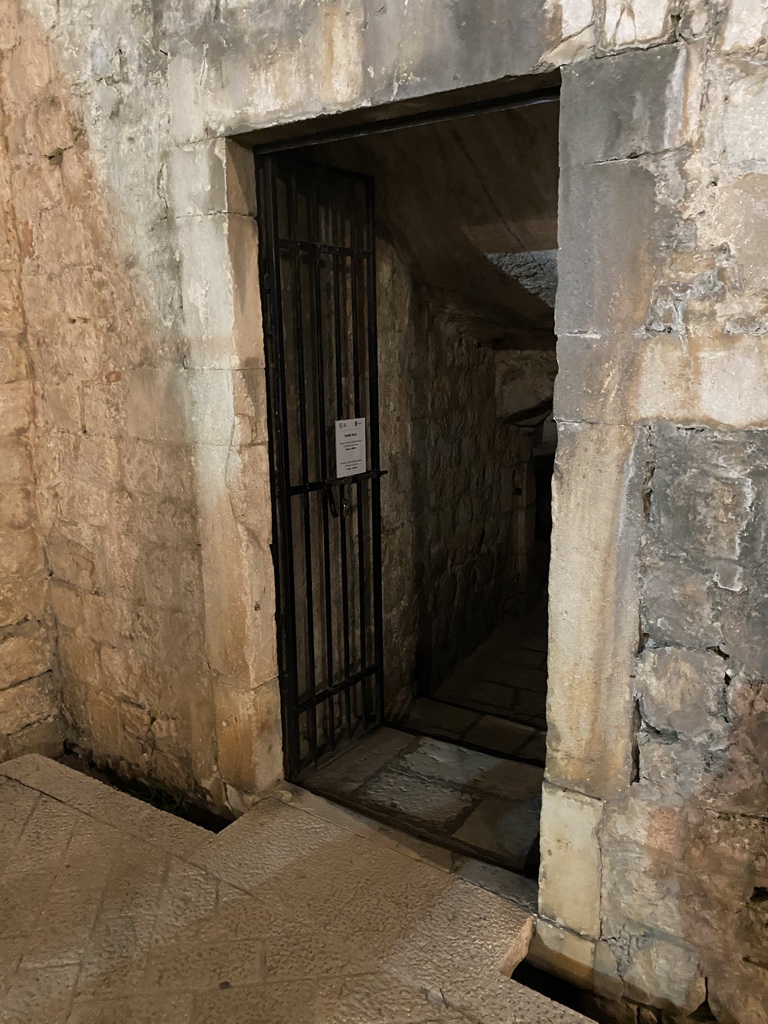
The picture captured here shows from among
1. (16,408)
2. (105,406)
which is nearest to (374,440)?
(105,406)

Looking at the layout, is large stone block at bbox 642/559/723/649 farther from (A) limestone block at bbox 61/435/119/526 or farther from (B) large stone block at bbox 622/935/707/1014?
(A) limestone block at bbox 61/435/119/526

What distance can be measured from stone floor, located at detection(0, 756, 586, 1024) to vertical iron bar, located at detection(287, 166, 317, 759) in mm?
472

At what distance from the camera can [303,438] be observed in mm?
2977

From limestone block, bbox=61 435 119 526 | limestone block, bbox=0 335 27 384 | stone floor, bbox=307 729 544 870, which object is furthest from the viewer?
limestone block, bbox=0 335 27 384

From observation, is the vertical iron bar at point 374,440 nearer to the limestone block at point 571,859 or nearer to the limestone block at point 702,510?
the limestone block at point 571,859

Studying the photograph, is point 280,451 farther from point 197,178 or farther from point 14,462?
point 14,462

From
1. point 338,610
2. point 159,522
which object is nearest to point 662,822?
point 338,610

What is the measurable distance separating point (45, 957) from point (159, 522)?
145cm

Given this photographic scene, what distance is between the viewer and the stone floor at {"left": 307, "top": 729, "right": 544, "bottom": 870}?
271 centimetres

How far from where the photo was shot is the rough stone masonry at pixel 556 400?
1.71m

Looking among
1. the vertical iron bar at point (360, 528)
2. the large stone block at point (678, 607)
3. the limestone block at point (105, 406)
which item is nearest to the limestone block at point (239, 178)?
the vertical iron bar at point (360, 528)

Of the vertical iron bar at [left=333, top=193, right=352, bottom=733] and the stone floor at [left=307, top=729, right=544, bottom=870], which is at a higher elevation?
the vertical iron bar at [left=333, top=193, right=352, bottom=733]

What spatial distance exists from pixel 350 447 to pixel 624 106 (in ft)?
5.68

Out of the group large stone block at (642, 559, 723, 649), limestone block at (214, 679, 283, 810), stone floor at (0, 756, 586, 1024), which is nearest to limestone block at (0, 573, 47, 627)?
stone floor at (0, 756, 586, 1024)
